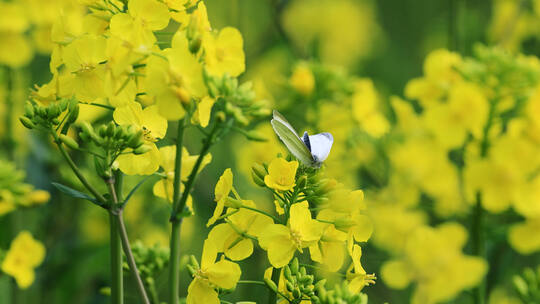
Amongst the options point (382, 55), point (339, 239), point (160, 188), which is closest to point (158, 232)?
point (160, 188)

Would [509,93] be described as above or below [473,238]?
above

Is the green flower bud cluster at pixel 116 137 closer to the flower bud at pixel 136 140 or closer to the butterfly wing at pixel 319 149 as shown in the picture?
the flower bud at pixel 136 140

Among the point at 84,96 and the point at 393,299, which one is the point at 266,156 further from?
the point at 84,96

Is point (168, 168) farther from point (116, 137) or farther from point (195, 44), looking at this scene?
point (195, 44)

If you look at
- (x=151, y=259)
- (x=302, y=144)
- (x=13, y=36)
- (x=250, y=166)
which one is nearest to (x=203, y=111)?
(x=302, y=144)

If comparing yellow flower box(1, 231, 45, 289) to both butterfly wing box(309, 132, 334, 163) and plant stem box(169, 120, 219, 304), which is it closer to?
plant stem box(169, 120, 219, 304)

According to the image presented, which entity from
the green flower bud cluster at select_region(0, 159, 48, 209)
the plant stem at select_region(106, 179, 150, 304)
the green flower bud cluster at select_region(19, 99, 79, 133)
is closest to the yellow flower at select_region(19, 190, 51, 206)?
the green flower bud cluster at select_region(0, 159, 48, 209)
